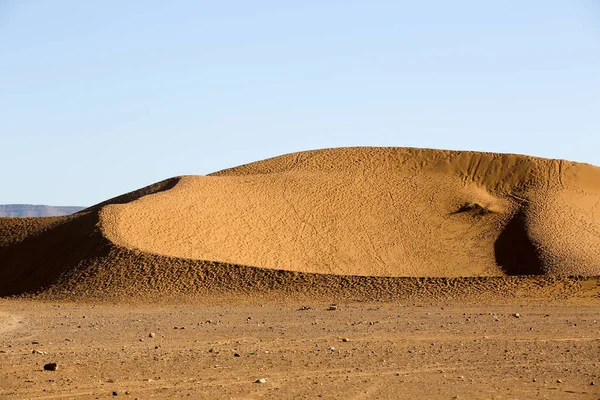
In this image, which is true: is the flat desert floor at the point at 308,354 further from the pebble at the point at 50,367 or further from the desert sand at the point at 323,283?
the pebble at the point at 50,367

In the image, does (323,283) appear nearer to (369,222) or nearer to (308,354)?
(308,354)

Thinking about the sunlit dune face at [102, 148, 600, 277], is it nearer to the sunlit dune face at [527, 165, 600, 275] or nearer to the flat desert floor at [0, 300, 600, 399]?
the sunlit dune face at [527, 165, 600, 275]

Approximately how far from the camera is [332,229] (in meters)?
47.2

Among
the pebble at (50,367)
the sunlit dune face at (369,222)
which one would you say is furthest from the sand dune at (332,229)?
the pebble at (50,367)

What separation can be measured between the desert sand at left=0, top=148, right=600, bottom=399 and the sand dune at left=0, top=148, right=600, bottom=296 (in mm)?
119

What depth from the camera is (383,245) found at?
151 ft

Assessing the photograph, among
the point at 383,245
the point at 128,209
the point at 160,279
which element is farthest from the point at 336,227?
the point at 160,279

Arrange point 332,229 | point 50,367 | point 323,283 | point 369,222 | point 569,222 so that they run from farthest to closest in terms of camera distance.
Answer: point 569,222, point 369,222, point 332,229, point 323,283, point 50,367

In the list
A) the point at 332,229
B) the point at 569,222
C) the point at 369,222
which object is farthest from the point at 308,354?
the point at 569,222

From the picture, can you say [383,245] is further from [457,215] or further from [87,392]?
[87,392]

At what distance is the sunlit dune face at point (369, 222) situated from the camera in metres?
42.9

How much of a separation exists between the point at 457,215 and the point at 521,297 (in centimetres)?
1993

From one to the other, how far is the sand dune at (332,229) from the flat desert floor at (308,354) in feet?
27.2

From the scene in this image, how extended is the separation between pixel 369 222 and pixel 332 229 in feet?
7.63
